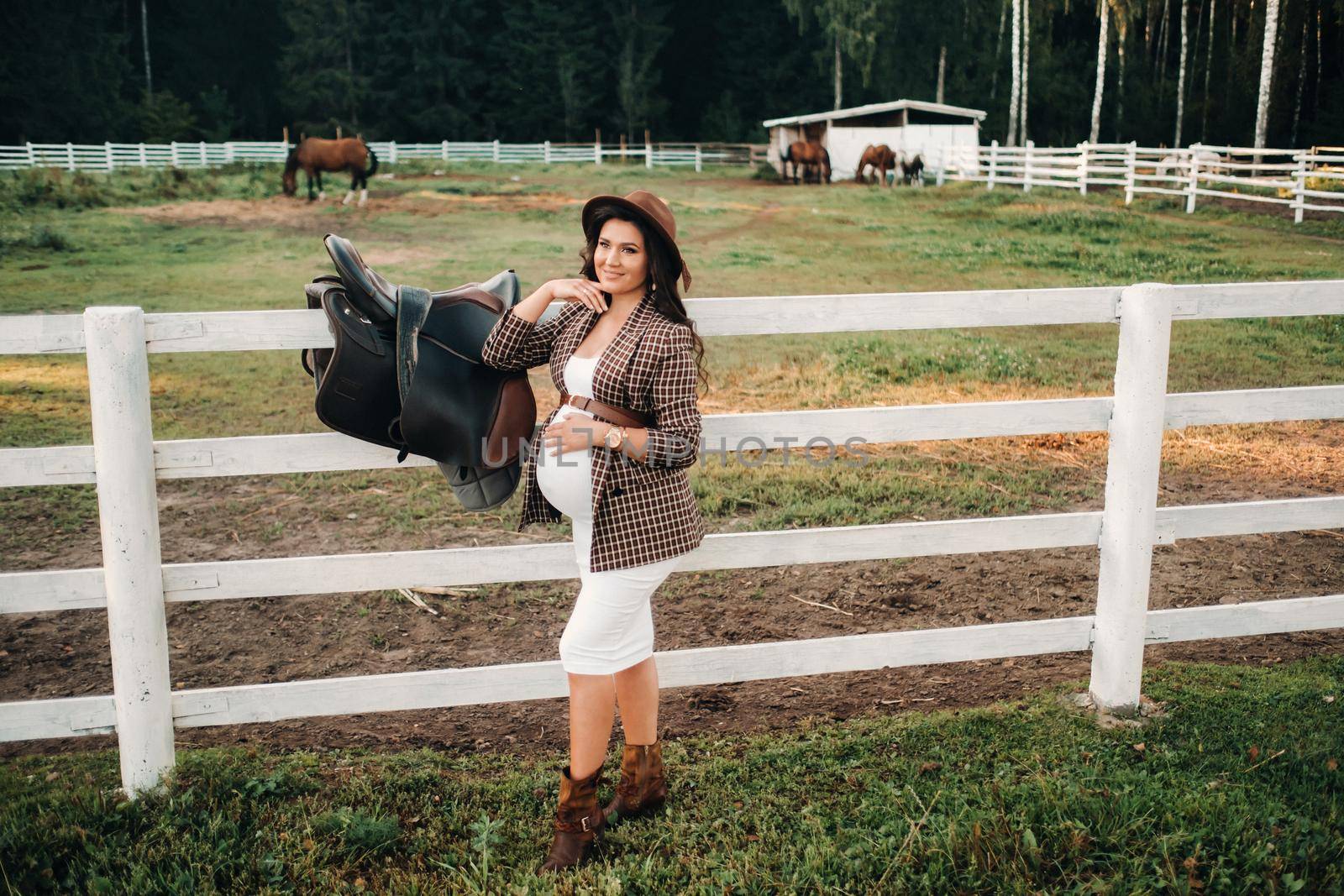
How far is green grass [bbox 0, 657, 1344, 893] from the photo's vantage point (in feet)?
8.75

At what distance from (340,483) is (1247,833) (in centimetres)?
507

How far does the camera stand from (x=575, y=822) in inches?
109

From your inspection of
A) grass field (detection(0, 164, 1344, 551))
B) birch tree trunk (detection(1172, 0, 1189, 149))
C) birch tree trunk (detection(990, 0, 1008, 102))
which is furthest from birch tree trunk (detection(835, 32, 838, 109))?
grass field (detection(0, 164, 1344, 551))

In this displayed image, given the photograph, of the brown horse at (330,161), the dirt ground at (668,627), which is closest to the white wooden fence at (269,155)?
the brown horse at (330,161)

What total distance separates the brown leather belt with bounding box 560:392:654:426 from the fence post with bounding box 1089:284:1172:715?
59.7 inches

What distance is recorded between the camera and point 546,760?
337cm

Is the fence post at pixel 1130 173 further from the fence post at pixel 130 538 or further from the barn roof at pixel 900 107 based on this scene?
the fence post at pixel 130 538

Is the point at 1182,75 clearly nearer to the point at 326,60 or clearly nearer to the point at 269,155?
the point at 269,155

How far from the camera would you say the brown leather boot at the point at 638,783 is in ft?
9.68

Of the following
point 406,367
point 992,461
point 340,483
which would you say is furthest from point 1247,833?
point 340,483

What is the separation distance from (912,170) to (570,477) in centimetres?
2854

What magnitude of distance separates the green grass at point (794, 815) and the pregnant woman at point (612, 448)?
0.29m

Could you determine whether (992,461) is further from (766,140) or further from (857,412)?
(766,140)

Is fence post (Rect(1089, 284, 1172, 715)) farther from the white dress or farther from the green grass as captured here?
the white dress
